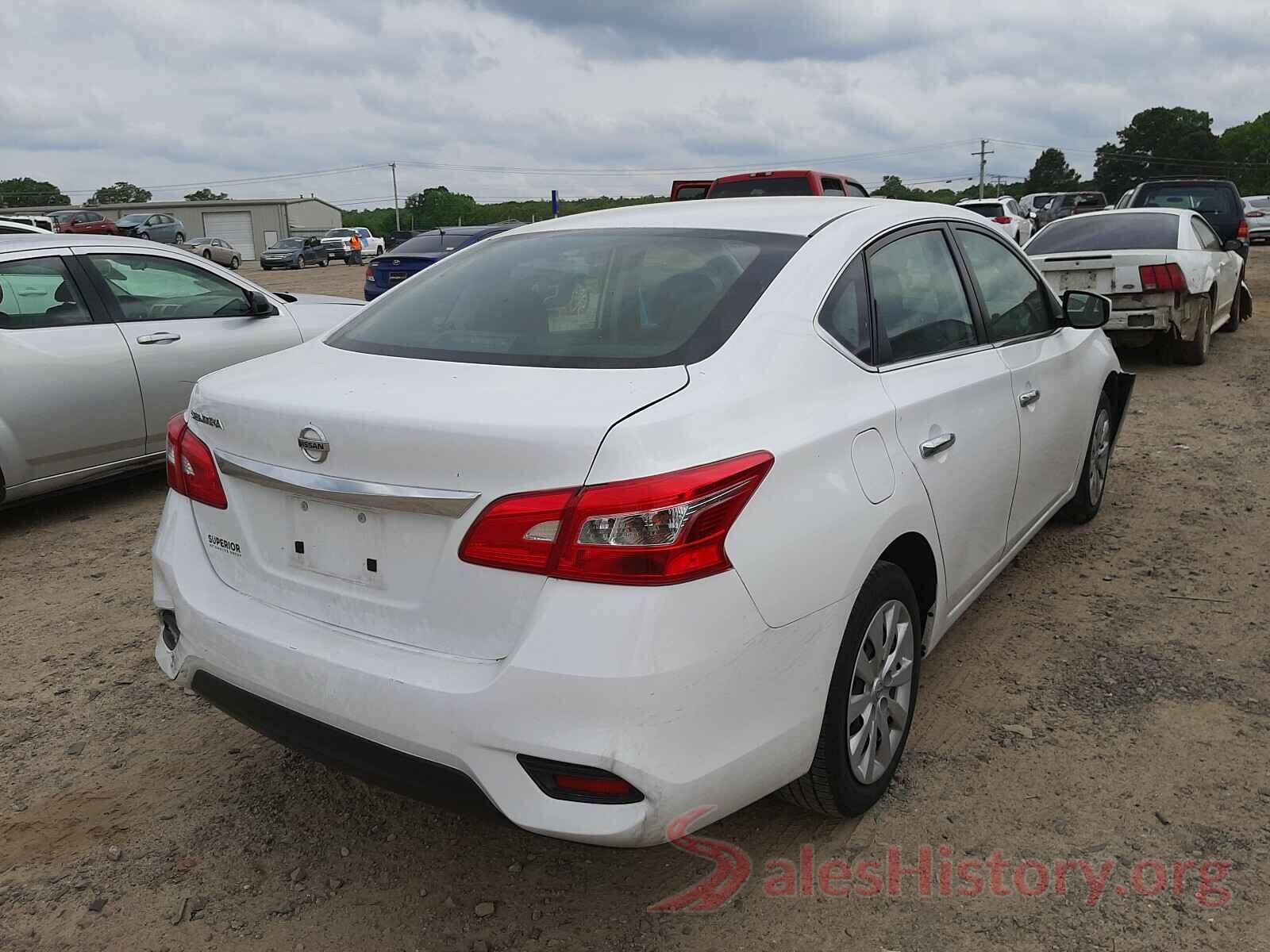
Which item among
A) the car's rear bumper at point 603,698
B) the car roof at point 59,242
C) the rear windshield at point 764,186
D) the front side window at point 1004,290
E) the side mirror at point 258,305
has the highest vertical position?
the rear windshield at point 764,186

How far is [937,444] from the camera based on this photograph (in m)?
2.86

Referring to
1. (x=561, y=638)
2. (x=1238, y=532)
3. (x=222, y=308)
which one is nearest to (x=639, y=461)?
(x=561, y=638)

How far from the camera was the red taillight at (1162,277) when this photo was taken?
8.77 m

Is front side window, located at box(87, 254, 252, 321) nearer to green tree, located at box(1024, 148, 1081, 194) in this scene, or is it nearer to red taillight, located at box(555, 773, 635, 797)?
red taillight, located at box(555, 773, 635, 797)

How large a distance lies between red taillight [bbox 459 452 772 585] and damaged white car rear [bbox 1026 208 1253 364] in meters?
7.50

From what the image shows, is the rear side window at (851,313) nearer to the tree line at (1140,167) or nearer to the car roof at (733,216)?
the car roof at (733,216)

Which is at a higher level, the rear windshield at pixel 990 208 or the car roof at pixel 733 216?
the car roof at pixel 733 216

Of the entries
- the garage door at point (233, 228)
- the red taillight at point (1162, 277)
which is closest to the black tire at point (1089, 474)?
the red taillight at point (1162, 277)

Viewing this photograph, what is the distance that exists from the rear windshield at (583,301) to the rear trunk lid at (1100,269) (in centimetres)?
689

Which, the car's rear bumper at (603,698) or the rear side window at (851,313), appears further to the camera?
the rear side window at (851,313)

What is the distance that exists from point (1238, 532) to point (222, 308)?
19.1 feet

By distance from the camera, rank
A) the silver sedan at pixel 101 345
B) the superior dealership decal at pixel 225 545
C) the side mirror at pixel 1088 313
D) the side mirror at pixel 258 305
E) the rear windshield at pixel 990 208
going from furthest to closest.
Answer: the rear windshield at pixel 990 208 < the side mirror at pixel 258 305 < the silver sedan at pixel 101 345 < the side mirror at pixel 1088 313 < the superior dealership decal at pixel 225 545

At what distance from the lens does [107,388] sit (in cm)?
564

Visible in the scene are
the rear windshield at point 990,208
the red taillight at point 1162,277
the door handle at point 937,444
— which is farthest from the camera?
the rear windshield at point 990,208
